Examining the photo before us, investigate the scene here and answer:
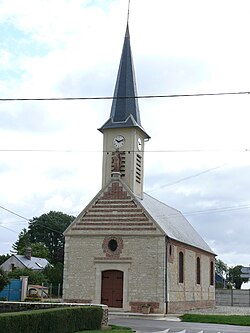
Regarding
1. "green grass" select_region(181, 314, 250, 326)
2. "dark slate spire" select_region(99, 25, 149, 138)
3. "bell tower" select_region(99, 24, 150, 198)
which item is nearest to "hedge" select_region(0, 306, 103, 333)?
"green grass" select_region(181, 314, 250, 326)

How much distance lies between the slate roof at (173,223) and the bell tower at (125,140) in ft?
5.45

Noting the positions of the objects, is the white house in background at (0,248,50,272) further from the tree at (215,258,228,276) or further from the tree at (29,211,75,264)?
the tree at (215,258,228,276)

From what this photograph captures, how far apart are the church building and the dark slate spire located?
6 cm

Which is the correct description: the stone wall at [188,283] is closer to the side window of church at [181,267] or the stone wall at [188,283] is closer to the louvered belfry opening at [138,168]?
the side window of church at [181,267]

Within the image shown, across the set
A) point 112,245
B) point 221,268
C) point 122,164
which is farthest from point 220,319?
point 221,268

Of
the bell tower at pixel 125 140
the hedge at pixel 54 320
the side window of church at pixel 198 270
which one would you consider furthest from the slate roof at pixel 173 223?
the hedge at pixel 54 320

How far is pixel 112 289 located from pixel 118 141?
9229mm

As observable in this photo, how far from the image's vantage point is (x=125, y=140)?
35250 mm

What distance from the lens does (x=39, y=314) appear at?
16375 millimetres

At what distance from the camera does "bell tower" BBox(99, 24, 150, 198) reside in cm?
3469

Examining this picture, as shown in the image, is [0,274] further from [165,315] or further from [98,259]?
[165,315]

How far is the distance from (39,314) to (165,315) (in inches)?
607

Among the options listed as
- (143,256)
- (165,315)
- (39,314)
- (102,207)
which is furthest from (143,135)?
(39,314)

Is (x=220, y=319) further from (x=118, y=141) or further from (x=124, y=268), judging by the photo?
(x=118, y=141)
